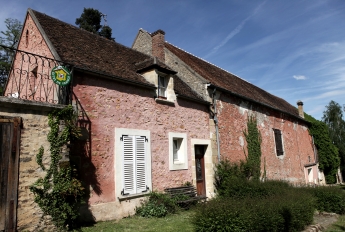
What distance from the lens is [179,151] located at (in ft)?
33.2

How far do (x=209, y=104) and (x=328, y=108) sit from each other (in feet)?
65.2

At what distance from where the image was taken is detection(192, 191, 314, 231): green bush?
528 centimetres

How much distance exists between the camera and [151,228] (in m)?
6.39

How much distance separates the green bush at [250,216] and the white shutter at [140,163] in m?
2.76

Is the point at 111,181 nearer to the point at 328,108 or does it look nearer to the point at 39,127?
the point at 39,127

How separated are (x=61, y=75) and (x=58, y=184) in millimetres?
2573

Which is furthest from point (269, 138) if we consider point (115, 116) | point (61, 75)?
point (61, 75)

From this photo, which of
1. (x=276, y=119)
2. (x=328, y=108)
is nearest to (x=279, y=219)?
(x=276, y=119)

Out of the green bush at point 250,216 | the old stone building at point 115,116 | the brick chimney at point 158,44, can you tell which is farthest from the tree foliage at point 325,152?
the green bush at point 250,216

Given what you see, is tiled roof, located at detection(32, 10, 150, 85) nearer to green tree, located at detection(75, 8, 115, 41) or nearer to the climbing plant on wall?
the climbing plant on wall

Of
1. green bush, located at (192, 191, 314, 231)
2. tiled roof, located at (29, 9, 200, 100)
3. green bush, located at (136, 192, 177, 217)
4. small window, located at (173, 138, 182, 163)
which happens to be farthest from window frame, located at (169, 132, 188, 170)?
green bush, located at (192, 191, 314, 231)

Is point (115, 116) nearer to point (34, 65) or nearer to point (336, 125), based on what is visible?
point (34, 65)

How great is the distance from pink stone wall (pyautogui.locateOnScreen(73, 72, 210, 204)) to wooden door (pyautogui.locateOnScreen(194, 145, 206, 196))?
641 millimetres

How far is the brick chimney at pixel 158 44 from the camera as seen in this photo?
13.0m
